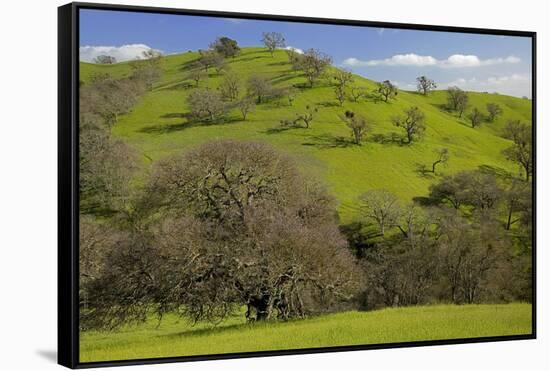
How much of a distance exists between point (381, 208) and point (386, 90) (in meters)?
1.45

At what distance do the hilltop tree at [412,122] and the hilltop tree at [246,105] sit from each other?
191 cm

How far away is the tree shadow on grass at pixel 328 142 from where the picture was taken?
524 inches

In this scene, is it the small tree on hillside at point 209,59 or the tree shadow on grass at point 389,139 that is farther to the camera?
the tree shadow on grass at point 389,139

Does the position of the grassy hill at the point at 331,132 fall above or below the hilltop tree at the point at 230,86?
below

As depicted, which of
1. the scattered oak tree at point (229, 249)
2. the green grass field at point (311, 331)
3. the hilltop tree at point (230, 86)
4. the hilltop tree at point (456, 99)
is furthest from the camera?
the hilltop tree at point (456, 99)

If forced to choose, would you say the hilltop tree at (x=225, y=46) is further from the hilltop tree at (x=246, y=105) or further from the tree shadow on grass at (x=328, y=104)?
the tree shadow on grass at (x=328, y=104)

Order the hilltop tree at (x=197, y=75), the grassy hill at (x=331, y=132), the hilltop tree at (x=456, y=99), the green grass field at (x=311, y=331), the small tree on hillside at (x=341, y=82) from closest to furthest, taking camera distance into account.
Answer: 1. the green grass field at (x=311, y=331)
2. the grassy hill at (x=331, y=132)
3. the hilltop tree at (x=197, y=75)
4. the small tree on hillside at (x=341, y=82)
5. the hilltop tree at (x=456, y=99)

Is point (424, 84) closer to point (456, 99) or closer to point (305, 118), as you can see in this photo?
point (456, 99)

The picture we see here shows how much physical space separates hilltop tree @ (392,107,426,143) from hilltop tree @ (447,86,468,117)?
0.48 meters

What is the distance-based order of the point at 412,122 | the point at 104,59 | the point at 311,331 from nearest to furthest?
the point at 104,59, the point at 311,331, the point at 412,122

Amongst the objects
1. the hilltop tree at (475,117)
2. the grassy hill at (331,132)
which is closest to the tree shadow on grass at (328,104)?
the grassy hill at (331,132)

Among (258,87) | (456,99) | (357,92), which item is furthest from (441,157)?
(258,87)

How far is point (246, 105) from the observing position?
42.8ft

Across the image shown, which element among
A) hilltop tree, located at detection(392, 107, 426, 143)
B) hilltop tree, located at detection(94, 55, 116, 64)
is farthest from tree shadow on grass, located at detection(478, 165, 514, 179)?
hilltop tree, located at detection(94, 55, 116, 64)
